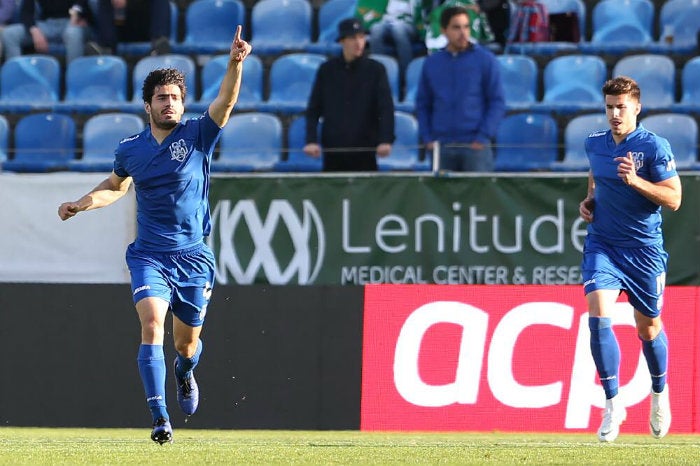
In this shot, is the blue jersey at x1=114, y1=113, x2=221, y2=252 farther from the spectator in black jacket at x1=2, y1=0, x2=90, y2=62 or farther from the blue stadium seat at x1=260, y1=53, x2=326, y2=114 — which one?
the spectator in black jacket at x1=2, y1=0, x2=90, y2=62

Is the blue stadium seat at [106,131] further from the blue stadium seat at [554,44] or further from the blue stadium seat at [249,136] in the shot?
the blue stadium seat at [554,44]

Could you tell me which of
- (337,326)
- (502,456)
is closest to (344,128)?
(337,326)

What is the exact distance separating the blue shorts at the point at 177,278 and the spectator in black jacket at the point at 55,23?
24.5 ft

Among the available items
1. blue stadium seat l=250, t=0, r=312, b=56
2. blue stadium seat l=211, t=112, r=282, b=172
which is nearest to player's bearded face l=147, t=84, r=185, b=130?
blue stadium seat l=211, t=112, r=282, b=172

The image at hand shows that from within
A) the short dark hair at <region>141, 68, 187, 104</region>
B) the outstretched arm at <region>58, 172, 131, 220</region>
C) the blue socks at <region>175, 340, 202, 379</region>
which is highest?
the short dark hair at <region>141, 68, 187, 104</region>

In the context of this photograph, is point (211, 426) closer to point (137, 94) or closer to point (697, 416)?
point (697, 416)

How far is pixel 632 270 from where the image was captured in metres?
9.12

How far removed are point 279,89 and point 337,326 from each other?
185 inches

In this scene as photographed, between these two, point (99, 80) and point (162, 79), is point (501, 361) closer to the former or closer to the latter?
point (162, 79)

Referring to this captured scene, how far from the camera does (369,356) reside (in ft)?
35.7

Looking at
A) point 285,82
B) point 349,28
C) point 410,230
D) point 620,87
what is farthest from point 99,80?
point 620,87

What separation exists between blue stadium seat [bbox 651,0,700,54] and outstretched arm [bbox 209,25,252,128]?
7730 millimetres

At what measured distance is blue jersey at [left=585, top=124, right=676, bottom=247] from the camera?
897 centimetres

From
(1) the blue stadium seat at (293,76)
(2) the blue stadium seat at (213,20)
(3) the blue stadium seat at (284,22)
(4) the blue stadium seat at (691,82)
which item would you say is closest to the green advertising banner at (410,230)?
(4) the blue stadium seat at (691,82)
